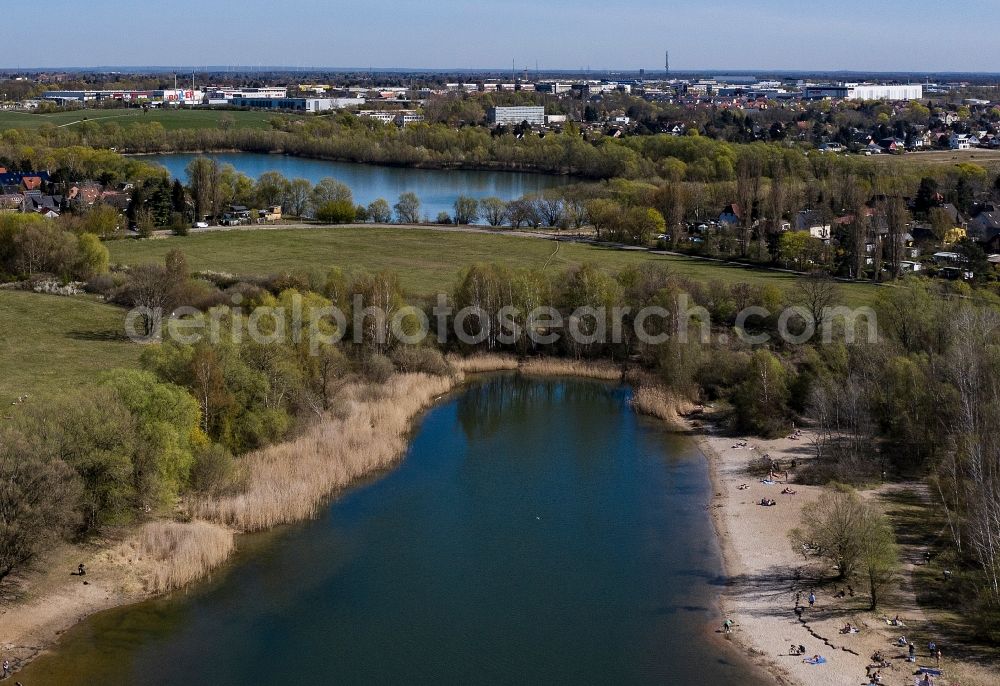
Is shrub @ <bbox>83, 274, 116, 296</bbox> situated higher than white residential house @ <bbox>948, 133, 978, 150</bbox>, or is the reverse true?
white residential house @ <bbox>948, 133, 978, 150</bbox>

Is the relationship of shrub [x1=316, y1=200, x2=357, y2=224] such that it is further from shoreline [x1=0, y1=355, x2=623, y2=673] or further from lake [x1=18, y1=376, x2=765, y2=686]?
shoreline [x1=0, y1=355, x2=623, y2=673]

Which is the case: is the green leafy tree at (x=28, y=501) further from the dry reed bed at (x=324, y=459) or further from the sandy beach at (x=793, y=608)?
the sandy beach at (x=793, y=608)

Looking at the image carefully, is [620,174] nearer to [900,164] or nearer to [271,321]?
[900,164]

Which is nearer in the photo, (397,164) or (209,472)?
(209,472)

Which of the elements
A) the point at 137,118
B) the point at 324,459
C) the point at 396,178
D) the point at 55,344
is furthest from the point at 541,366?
the point at 137,118

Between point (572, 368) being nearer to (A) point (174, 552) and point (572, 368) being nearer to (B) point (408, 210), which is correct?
(A) point (174, 552)

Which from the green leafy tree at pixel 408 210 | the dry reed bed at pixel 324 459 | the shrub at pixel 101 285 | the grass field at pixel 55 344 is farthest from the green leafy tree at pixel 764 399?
the green leafy tree at pixel 408 210

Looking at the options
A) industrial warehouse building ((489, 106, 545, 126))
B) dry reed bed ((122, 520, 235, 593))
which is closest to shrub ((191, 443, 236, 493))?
dry reed bed ((122, 520, 235, 593))
